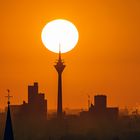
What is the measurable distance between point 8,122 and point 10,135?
3.09 meters

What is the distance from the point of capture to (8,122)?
175 meters

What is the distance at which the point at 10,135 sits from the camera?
568ft
